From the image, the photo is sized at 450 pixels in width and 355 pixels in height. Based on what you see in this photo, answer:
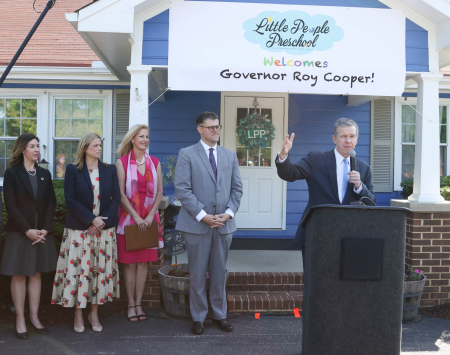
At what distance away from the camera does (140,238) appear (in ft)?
13.2

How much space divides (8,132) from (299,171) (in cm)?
577

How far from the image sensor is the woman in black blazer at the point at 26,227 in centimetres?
362

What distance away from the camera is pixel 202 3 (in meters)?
4.49

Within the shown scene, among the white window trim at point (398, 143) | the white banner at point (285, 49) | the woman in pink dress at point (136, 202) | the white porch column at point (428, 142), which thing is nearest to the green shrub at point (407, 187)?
the white window trim at point (398, 143)

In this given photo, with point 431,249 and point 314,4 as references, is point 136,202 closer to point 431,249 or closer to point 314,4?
point 314,4

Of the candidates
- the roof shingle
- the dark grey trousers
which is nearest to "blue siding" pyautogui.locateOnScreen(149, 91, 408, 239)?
the roof shingle

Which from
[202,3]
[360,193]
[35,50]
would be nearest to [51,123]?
[35,50]

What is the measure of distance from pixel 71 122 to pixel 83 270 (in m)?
3.95

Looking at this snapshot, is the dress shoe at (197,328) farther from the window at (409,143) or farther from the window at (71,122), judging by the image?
the window at (409,143)

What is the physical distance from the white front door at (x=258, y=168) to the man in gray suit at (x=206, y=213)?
2.95m

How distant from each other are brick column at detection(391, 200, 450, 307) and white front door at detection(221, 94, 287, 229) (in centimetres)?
250

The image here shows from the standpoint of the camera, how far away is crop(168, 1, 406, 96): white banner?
446cm

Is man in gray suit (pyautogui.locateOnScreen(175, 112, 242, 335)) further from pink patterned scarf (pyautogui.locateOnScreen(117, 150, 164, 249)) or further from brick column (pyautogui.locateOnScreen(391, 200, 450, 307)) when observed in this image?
brick column (pyautogui.locateOnScreen(391, 200, 450, 307))

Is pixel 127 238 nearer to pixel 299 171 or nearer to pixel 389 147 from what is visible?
pixel 299 171
